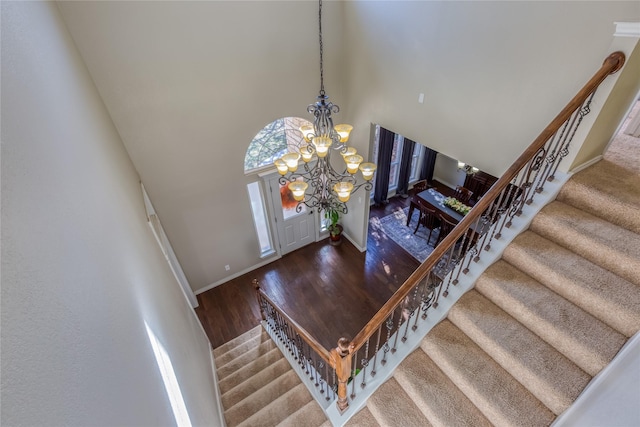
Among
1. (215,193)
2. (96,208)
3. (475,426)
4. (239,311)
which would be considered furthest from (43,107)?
(239,311)

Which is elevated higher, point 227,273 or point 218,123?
point 218,123

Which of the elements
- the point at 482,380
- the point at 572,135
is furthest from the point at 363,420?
the point at 572,135

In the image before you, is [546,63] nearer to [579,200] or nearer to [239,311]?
[579,200]

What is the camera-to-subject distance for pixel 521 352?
206cm

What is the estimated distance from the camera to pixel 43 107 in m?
1.40

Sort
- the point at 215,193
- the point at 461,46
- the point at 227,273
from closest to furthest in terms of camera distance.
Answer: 1. the point at 461,46
2. the point at 215,193
3. the point at 227,273

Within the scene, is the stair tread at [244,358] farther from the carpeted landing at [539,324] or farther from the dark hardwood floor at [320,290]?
the carpeted landing at [539,324]

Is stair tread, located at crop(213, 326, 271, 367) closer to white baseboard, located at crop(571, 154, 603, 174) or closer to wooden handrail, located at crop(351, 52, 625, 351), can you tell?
wooden handrail, located at crop(351, 52, 625, 351)

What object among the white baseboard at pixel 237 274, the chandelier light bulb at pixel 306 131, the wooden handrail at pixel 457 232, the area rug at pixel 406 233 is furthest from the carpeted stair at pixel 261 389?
the area rug at pixel 406 233

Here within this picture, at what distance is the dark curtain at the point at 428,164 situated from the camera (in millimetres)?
8250

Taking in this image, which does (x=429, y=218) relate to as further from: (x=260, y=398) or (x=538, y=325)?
(x=260, y=398)

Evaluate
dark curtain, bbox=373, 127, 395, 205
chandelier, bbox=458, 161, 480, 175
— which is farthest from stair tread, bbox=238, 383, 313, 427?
chandelier, bbox=458, 161, 480, 175

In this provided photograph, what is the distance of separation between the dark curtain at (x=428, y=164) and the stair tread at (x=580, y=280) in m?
6.11

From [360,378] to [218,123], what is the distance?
371 cm
